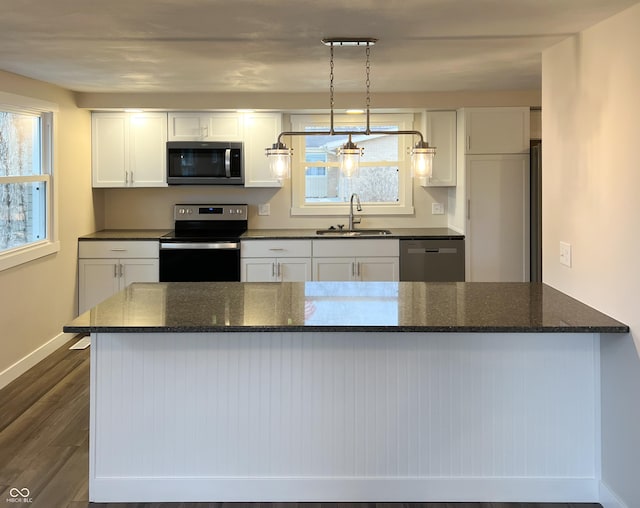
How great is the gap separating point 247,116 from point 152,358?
354 cm

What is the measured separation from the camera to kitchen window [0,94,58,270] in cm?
466

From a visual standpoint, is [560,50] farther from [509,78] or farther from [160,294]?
[160,294]

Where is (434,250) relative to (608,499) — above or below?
above

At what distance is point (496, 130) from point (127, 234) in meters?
3.29

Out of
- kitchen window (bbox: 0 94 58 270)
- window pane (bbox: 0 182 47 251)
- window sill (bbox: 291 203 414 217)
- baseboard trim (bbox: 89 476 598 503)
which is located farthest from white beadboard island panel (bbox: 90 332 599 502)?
window sill (bbox: 291 203 414 217)

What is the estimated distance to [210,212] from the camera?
20.9ft

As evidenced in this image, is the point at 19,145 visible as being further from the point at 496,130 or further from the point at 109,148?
the point at 496,130

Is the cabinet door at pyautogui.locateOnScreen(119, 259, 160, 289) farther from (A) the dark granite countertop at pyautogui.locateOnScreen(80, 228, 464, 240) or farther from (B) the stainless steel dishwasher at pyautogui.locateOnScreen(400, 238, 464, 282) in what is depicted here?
(B) the stainless steel dishwasher at pyautogui.locateOnScreen(400, 238, 464, 282)

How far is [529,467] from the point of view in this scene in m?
2.90

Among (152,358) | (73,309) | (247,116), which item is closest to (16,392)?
(73,309)

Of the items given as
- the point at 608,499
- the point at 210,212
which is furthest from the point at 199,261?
the point at 608,499

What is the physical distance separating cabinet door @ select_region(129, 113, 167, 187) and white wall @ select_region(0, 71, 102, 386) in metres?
0.39

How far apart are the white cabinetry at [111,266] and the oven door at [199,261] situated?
115 millimetres

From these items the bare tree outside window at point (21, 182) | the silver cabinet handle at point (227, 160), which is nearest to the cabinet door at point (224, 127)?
the silver cabinet handle at point (227, 160)
